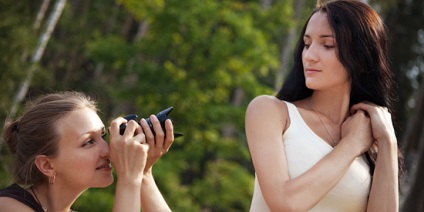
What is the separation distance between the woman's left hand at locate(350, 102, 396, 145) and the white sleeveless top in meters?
0.14

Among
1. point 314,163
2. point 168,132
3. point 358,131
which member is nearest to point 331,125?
point 358,131

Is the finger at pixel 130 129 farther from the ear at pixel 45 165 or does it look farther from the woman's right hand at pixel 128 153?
the ear at pixel 45 165

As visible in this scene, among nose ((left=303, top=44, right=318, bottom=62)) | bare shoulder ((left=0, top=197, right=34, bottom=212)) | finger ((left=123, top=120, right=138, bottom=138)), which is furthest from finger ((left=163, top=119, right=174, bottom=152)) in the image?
nose ((left=303, top=44, right=318, bottom=62))

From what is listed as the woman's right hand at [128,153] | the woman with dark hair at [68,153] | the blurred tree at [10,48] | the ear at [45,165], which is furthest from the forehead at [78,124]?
the blurred tree at [10,48]

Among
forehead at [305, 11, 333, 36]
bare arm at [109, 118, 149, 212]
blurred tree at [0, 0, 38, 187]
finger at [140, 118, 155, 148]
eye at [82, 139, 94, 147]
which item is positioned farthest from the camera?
blurred tree at [0, 0, 38, 187]

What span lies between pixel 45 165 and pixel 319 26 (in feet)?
4.09

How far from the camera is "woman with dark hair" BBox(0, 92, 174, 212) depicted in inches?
105

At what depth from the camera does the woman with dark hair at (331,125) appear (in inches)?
118

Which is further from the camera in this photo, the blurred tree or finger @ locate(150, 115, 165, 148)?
the blurred tree

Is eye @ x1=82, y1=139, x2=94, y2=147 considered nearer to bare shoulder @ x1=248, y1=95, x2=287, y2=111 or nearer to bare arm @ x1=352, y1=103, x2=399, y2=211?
bare shoulder @ x1=248, y1=95, x2=287, y2=111

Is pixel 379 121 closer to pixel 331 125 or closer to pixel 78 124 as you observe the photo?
pixel 331 125

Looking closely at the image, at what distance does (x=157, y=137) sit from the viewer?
275cm

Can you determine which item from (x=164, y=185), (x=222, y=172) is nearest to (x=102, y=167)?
(x=164, y=185)

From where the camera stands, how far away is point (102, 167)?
280cm
